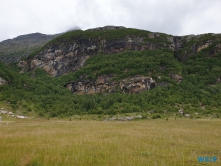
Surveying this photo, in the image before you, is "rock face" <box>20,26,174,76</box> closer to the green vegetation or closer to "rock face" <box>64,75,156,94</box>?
the green vegetation

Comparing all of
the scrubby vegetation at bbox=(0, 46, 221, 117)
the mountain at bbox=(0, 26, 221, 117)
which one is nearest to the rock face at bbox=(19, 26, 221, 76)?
the mountain at bbox=(0, 26, 221, 117)

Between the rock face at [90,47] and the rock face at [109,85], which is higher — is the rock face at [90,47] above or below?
above

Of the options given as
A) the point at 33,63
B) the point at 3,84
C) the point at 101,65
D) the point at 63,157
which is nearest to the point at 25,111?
the point at 3,84

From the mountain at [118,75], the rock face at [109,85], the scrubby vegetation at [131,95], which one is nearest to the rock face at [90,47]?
the mountain at [118,75]

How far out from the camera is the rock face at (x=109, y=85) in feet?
234

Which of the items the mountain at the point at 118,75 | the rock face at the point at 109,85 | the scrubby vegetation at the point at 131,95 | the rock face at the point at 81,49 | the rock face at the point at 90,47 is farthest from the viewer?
the rock face at the point at 81,49

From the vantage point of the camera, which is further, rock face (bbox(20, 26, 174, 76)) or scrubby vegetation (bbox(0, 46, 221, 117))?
rock face (bbox(20, 26, 174, 76))

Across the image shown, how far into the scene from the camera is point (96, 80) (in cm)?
8256

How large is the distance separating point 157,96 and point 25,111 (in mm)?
44613

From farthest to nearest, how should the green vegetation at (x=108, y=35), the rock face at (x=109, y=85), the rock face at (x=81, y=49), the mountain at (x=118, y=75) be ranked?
the green vegetation at (x=108, y=35), the rock face at (x=81, y=49), the rock face at (x=109, y=85), the mountain at (x=118, y=75)

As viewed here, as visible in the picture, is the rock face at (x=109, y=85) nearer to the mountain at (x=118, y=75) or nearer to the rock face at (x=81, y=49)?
the mountain at (x=118, y=75)

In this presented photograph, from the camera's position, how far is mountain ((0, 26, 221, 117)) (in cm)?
5900

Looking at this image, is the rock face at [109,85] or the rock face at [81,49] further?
the rock face at [81,49]

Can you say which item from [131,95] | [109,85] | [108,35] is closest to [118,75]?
[109,85]
